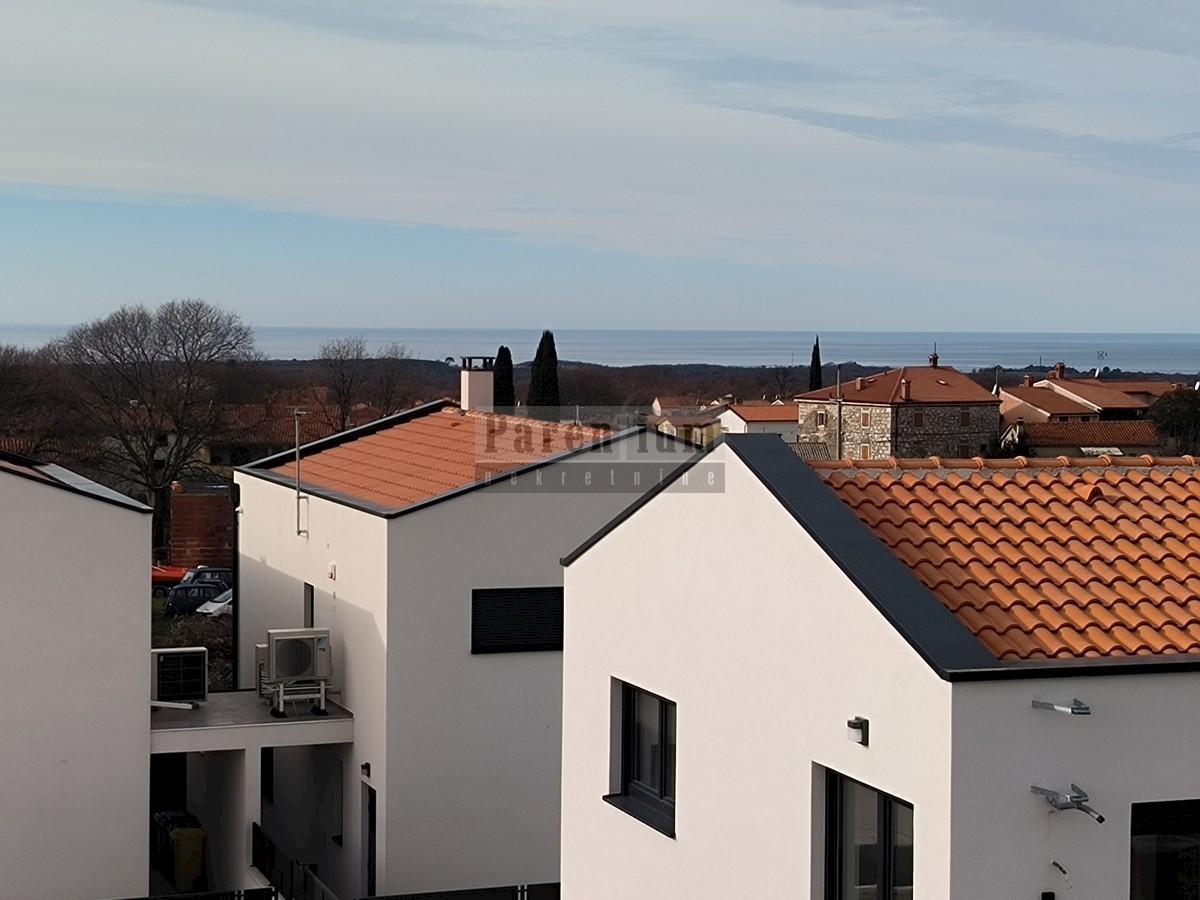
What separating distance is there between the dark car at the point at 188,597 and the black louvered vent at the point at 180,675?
24.3 meters

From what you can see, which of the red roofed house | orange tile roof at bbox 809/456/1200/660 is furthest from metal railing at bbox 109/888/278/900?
the red roofed house

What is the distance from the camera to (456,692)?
1830 cm

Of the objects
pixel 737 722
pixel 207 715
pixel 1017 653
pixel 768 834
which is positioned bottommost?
pixel 207 715

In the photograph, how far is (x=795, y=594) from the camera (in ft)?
27.2

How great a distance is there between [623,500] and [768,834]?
35.1 feet

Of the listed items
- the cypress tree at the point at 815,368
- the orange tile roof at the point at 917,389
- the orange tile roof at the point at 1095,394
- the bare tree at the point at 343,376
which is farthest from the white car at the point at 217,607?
the orange tile roof at the point at 1095,394

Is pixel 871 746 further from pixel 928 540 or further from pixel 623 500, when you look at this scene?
pixel 623 500

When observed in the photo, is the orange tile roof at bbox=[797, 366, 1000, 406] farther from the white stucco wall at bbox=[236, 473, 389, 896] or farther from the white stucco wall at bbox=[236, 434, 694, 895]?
the white stucco wall at bbox=[236, 434, 694, 895]

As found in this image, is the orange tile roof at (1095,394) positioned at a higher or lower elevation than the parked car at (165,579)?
higher

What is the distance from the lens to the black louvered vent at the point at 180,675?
19.0 m

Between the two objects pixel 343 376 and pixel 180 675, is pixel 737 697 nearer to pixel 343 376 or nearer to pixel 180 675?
pixel 180 675

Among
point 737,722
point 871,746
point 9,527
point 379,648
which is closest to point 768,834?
point 737,722

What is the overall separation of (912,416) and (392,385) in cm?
2743

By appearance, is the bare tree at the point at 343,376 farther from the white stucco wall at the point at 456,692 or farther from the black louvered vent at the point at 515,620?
the black louvered vent at the point at 515,620
